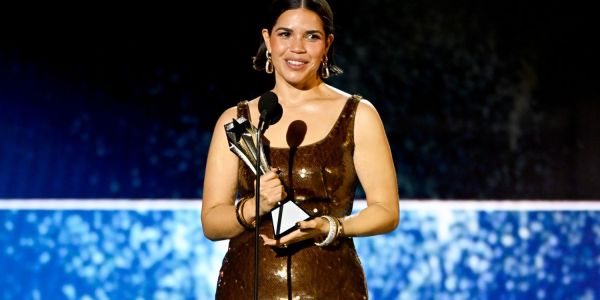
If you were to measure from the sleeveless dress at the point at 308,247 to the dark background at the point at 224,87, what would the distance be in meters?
1.76

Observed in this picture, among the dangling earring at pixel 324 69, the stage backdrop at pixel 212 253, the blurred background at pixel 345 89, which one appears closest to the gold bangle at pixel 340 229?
the dangling earring at pixel 324 69

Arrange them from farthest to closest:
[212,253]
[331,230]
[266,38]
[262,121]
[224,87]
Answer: [224,87] → [212,253] → [266,38] → [331,230] → [262,121]

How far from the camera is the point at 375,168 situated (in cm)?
176

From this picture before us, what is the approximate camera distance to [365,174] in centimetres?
177

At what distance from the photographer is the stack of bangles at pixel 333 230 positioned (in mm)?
1652

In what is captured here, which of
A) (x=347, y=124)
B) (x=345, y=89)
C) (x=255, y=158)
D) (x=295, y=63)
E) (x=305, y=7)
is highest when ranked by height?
(x=345, y=89)

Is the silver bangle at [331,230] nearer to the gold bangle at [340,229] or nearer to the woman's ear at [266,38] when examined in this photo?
the gold bangle at [340,229]

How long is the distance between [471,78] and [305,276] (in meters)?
2.09

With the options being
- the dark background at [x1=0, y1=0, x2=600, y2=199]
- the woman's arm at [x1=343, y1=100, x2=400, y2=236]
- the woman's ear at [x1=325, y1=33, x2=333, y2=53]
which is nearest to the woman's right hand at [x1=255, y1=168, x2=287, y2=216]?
the woman's arm at [x1=343, y1=100, x2=400, y2=236]

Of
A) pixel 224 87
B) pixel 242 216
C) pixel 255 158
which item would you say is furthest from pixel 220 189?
pixel 224 87

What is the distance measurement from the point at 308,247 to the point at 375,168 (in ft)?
0.67

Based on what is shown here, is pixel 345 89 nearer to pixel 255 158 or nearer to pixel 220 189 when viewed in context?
pixel 220 189

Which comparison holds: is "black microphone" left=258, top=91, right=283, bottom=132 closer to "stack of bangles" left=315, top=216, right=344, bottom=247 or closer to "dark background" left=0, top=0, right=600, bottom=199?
"stack of bangles" left=315, top=216, right=344, bottom=247

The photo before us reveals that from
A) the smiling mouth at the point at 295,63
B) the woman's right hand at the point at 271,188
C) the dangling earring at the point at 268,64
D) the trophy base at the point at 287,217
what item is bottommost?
the trophy base at the point at 287,217
